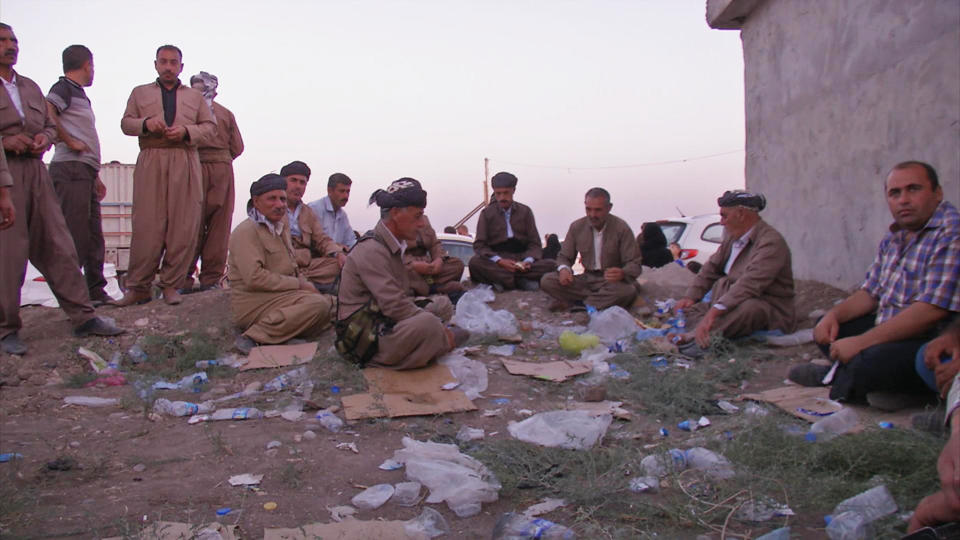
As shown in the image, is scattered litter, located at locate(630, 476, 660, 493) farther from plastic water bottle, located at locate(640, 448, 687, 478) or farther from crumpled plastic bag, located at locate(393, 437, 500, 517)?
crumpled plastic bag, located at locate(393, 437, 500, 517)

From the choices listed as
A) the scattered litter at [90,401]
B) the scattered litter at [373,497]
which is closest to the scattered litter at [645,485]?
the scattered litter at [373,497]

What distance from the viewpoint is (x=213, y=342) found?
6.04m

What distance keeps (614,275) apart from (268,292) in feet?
10.9

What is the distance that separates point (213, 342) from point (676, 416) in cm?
385

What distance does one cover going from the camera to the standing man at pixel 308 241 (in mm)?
6980

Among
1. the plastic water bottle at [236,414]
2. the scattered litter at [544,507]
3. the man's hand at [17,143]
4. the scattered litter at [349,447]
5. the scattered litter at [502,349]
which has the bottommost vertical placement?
the scattered litter at [349,447]

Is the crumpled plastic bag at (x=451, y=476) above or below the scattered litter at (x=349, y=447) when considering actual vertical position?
above

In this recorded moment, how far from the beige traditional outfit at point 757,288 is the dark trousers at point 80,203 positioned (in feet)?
18.1

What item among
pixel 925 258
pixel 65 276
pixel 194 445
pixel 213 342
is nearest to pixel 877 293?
pixel 925 258

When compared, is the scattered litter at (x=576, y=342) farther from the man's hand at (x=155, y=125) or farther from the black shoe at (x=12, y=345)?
the black shoe at (x=12, y=345)

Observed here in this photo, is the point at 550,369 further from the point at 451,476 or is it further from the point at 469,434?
the point at 451,476

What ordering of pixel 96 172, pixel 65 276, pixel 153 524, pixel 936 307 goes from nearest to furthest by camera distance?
1. pixel 153 524
2. pixel 936 307
3. pixel 65 276
4. pixel 96 172

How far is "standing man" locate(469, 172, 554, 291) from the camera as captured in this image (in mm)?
8031

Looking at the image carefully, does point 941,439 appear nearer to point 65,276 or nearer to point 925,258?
point 925,258
